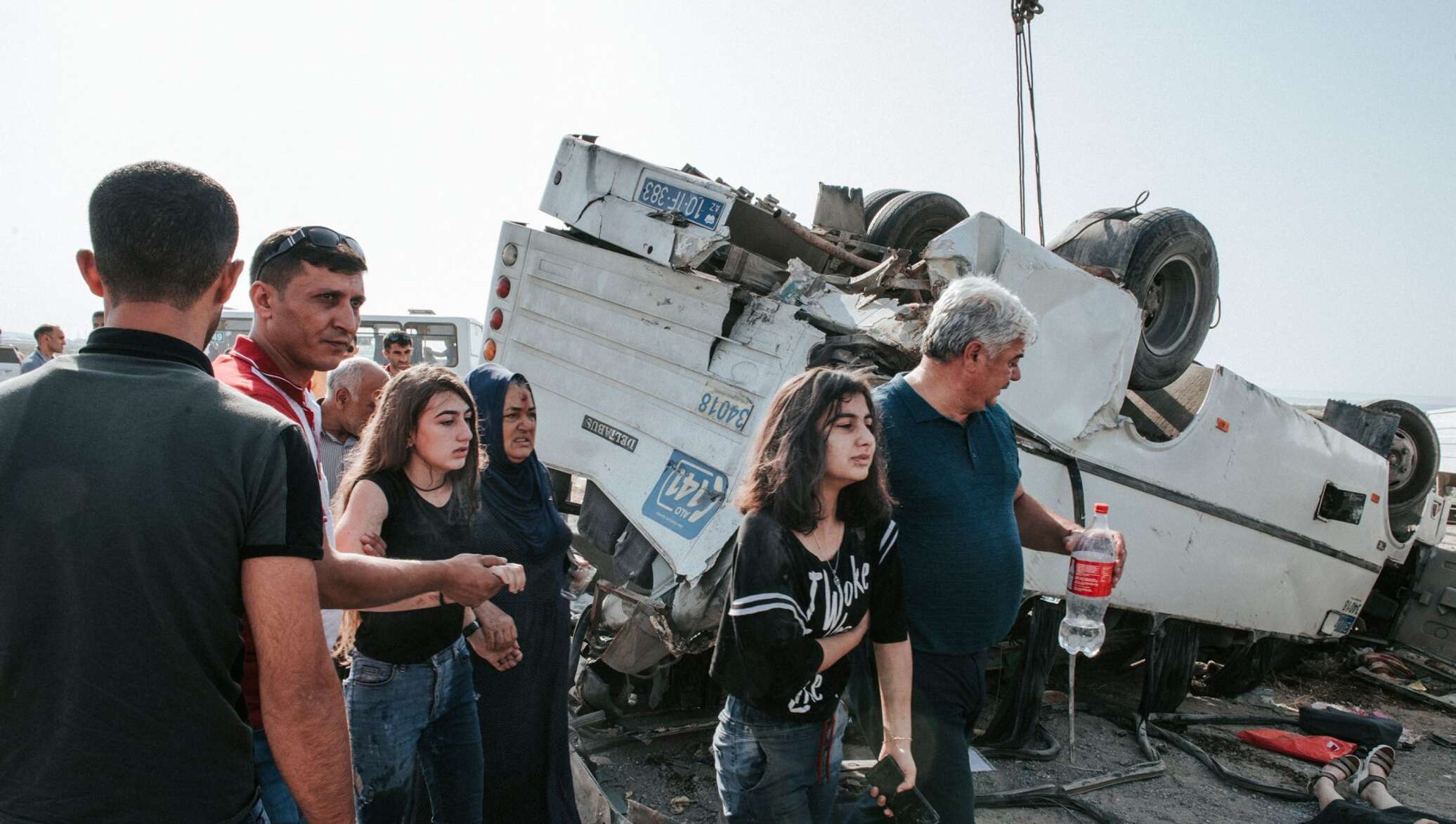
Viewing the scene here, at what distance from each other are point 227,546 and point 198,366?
29cm

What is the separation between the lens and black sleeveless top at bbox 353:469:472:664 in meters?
2.23

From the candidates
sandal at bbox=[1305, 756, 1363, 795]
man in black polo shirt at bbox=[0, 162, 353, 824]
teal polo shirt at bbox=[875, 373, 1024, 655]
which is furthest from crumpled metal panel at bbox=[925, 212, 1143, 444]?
man in black polo shirt at bbox=[0, 162, 353, 824]

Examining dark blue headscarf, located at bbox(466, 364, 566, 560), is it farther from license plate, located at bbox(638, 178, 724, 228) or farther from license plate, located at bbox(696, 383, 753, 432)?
license plate, located at bbox(638, 178, 724, 228)

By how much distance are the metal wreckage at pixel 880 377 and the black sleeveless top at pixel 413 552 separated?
118 cm

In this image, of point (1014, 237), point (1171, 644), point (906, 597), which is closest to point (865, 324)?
point (1014, 237)

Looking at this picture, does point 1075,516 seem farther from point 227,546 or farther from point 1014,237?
point 227,546

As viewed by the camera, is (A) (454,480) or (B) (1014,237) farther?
(B) (1014,237)

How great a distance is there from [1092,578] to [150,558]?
240 centimetres

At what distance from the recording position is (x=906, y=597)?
230 centimetres

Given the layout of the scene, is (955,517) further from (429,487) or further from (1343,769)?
(1343,769)

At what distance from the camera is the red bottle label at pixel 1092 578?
2.62 metres

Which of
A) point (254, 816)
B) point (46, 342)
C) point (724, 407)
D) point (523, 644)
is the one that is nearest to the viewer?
point (254, 816)

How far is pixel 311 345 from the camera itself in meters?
1.89

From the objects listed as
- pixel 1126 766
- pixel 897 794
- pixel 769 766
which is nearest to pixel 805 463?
pixel 769 766
